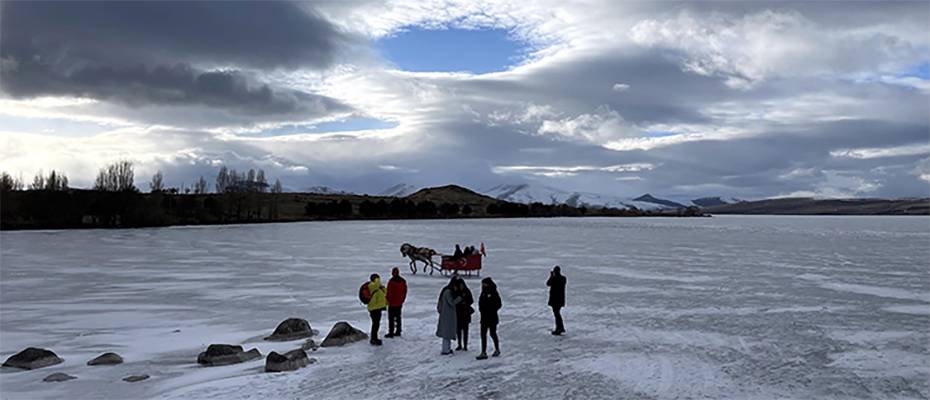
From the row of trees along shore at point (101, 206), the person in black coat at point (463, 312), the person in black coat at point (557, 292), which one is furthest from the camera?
the row of trees along shore at point (101, 206)

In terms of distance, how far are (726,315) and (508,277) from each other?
9.78m

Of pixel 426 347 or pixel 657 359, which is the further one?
pixel 426 347

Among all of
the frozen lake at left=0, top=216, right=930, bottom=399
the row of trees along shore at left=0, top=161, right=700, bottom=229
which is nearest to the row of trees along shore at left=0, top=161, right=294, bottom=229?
the row of trees along shore at left=0, top=161, right=700, bottom=229

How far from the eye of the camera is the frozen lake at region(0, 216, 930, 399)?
33.9ft

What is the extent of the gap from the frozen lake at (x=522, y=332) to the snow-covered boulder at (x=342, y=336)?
1.24 feet

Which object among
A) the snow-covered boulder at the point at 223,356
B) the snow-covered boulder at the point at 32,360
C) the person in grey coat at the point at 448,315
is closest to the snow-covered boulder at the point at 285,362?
the snow-covered boulder at the point at 223,356

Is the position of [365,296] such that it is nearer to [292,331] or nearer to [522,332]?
[292,331]

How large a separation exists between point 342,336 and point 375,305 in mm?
848

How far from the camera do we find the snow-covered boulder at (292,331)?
45.6 feet

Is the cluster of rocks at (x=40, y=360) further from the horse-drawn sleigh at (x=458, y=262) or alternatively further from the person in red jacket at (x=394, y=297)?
the horse-drawn sleigh at (x=458, y=262)

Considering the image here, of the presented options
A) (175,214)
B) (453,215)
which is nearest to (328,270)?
(175,214)

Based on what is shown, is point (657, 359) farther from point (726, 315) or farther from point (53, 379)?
point (53, 379)

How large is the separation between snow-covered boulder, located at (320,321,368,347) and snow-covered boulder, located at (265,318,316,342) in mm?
755

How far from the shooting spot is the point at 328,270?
2834 centimetres
